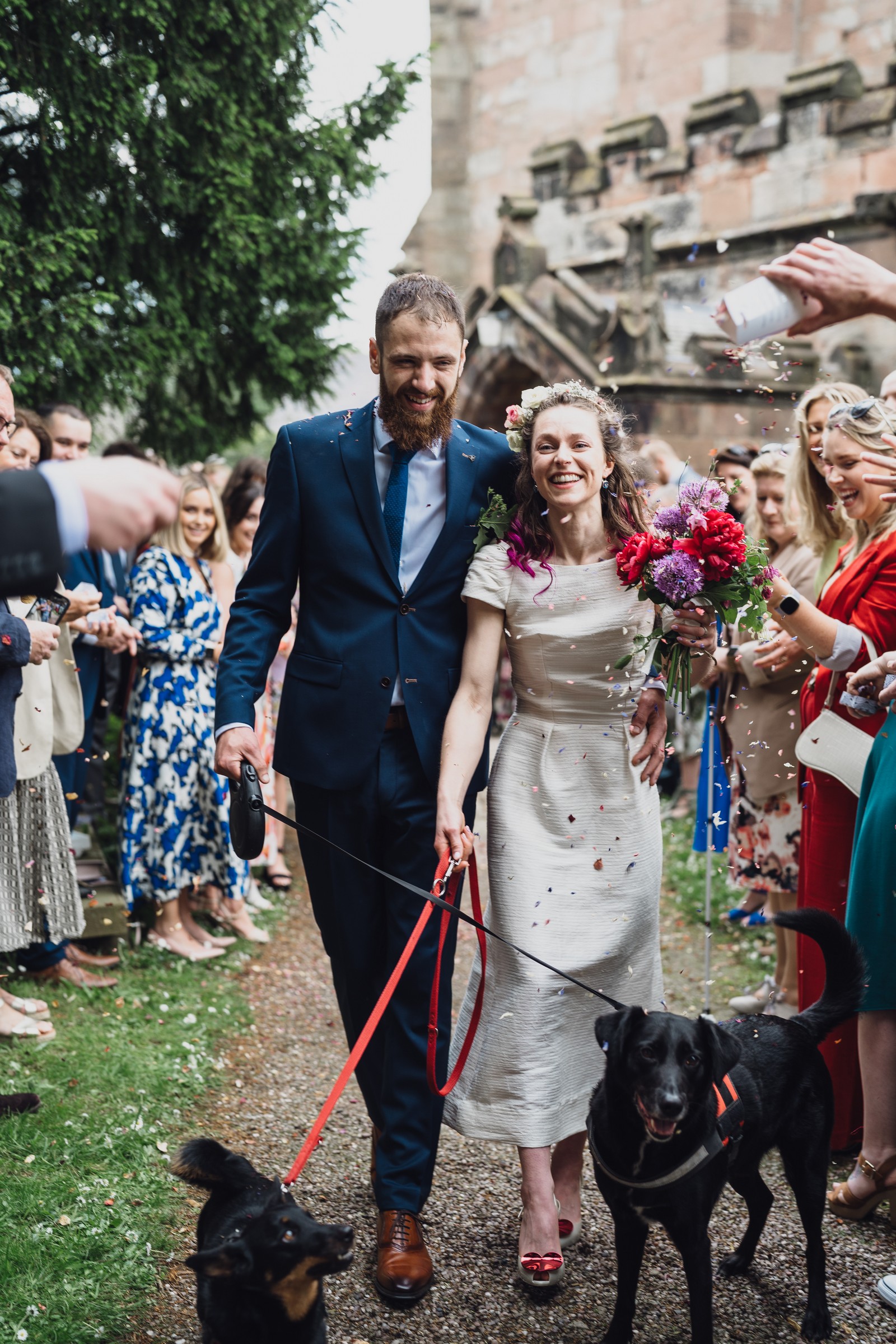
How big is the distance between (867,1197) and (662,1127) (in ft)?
4.92

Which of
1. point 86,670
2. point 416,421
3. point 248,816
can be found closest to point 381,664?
point 248,816

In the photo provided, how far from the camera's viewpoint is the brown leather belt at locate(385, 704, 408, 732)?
3732mm

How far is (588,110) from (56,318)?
14.5 metres

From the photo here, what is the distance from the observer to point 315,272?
9328 millimetres

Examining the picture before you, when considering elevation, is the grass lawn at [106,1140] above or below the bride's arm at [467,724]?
Answer: below

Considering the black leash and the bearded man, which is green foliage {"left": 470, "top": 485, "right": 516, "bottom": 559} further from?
the black leash

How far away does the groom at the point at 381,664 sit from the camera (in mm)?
3670

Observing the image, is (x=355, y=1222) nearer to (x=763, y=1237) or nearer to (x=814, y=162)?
(x=763, y=1237)

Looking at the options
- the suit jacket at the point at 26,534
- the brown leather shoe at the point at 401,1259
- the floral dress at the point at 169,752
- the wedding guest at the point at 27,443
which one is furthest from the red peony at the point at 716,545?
the floral dress at the point at 169,752

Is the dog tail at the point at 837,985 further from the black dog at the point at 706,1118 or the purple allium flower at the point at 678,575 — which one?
the purple allium flower at the point at 678,575

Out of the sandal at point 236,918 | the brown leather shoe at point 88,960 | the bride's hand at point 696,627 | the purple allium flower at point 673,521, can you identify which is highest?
the purple allium flower at point 673,521

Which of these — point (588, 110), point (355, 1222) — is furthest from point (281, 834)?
point (588, 110)

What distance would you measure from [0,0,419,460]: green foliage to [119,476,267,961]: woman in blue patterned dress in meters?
1.64

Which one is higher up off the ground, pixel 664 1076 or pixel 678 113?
pixel 678 113
